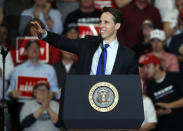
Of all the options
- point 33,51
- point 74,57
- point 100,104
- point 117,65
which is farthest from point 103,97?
point 74,57

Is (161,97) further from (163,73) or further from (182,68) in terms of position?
(182,68)

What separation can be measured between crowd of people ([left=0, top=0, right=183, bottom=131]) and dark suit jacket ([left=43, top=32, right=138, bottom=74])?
124 centimetres

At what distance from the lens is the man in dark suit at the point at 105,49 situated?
4.14 meters

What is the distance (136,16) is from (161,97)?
1.84 meters

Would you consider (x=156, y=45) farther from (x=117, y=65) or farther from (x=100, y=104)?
(x=100, y=104)

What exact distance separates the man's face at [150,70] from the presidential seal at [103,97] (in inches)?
137

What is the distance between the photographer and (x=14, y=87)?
23.4 ft

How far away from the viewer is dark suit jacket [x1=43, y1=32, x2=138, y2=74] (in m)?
4.17

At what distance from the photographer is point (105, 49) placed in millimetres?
4152

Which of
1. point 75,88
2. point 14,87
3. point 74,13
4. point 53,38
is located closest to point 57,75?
point 14,87

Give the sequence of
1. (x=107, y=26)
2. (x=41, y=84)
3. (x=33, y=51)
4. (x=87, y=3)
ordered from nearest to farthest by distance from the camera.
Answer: (x=107, y=26)
(x=41, y=84)
(x=33, y=51)
(x=87, y=3)

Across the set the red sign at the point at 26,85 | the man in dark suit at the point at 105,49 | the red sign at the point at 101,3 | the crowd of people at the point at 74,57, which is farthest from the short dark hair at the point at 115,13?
the red sign at the point at 101,3

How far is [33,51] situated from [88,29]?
1016 mm

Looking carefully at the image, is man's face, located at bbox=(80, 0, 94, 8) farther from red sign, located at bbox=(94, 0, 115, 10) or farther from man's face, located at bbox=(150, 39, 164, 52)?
man's face, located at bbox=(150, 39, 164, 52)
